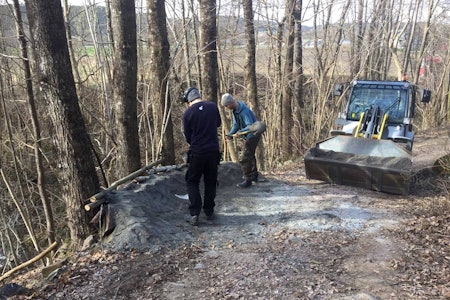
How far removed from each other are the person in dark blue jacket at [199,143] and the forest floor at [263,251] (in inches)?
21.1

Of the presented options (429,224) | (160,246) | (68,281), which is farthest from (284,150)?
(68,281)

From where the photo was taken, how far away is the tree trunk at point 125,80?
6688 mm

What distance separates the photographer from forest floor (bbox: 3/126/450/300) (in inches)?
156

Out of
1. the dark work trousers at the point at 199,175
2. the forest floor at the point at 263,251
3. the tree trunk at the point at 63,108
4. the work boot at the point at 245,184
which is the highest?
the tree trunk at the point at 63,108

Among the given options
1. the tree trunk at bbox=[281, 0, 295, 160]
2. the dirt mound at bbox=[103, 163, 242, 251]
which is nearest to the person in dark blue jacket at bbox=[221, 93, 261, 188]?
the dirt mound at bbox=[103, 163, 242, 251]

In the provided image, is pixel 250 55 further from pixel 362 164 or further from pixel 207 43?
pixel 362 164

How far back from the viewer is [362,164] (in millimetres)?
7543

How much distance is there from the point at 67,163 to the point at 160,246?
164 centimetres

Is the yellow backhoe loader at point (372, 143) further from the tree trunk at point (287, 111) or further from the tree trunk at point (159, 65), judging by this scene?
the tree trunk at point (287, 111)

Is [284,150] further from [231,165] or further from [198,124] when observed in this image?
[198,124]

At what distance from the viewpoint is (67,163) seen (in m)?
5.09

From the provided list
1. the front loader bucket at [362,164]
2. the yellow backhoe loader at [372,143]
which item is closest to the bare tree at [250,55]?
the yellow backhoe loader at [372,143]

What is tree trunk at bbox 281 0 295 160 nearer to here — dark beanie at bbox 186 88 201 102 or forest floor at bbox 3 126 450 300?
forest floor at bbox 3 126 450 300

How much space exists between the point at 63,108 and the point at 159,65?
133 inches
